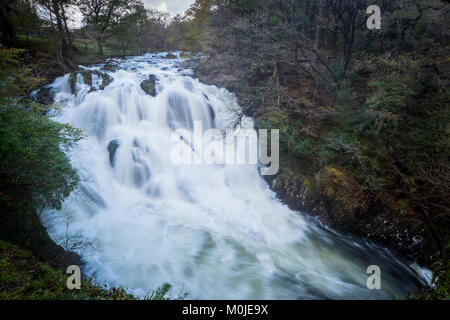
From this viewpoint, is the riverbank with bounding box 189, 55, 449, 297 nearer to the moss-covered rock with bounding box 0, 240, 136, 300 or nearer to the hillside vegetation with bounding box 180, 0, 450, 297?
the hillside vegetation with bounding box 180, 0, 450, 297

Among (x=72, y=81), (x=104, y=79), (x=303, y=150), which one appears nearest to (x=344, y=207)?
(x=303, y=150)

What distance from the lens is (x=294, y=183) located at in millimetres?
8062

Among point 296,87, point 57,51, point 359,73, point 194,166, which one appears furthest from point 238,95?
point 57,51

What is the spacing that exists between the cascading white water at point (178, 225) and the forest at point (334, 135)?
876mm

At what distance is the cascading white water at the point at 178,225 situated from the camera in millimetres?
5254

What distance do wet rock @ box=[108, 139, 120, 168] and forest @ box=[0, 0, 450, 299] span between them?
4.49 feet

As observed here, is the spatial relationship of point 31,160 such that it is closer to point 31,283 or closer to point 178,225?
point 31,283

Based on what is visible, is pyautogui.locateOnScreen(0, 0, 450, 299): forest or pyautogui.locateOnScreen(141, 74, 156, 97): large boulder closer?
pyautogui.locateOnScreen(0, 0, 450, 299): forest

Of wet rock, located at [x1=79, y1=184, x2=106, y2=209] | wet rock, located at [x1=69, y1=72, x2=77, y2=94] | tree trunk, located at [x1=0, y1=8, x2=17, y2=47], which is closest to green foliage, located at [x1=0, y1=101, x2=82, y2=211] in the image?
wet rock, located at [x1=79, y1=184, x2=106, y2=209]

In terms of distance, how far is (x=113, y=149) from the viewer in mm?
8758

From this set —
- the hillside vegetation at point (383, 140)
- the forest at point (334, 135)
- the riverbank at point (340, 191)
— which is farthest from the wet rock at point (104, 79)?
the riverbank at point (340, 191)

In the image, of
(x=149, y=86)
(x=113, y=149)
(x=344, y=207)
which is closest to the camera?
(x=344, y=207)

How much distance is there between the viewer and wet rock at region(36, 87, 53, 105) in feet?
30.5

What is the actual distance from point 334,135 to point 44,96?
1283cm
